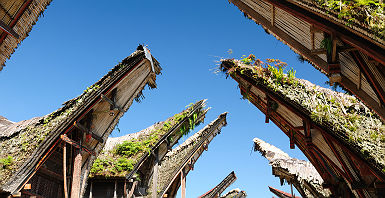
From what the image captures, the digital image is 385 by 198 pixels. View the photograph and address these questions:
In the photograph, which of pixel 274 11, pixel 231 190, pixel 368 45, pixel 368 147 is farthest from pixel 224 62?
pixel 231 190

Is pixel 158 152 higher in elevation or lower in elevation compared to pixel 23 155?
higher

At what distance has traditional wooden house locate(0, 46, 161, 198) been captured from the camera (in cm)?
994

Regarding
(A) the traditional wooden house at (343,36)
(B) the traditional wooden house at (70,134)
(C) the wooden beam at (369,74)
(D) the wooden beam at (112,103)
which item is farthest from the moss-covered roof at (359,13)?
(D) the wooden beam at (112,103)

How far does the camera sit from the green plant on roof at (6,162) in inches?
380

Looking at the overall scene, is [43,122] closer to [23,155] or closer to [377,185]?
[23,155]

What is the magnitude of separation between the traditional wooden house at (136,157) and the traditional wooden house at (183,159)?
105cm

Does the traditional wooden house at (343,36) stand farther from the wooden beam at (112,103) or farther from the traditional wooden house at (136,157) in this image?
the traditional wooden house at (136,157)

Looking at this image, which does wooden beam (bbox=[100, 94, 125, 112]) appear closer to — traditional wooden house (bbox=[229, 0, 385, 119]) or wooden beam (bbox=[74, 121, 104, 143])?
wooden beam (bbox=[74, 121, 104, 143])

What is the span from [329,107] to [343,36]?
308 cm

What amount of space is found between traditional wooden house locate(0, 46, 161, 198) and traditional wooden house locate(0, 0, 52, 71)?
3062 millimetres

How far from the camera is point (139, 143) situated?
1625 centimetres

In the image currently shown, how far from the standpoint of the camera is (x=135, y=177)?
15539 millimetres

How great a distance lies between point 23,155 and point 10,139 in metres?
1.36

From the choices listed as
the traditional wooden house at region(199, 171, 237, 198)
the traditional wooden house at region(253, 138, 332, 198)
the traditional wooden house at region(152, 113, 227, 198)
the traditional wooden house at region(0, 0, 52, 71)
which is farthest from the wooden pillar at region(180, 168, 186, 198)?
the traditional wooden house at region(0, 0, 52, 71)
